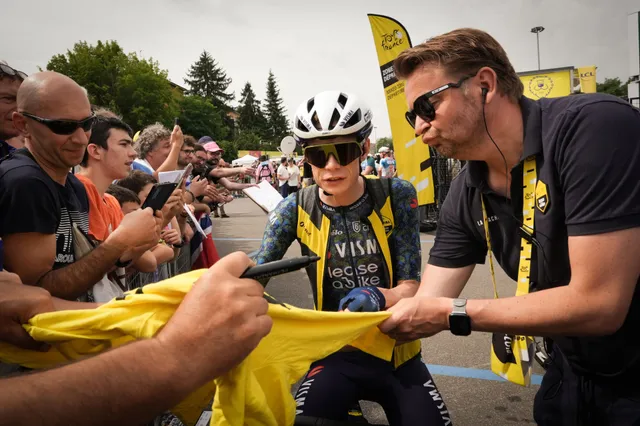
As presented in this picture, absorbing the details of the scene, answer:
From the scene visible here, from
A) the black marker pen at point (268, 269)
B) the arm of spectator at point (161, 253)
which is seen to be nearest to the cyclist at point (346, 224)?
the black marker pen at point (268, 269)

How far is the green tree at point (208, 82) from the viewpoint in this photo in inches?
4043

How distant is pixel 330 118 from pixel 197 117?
290 ft

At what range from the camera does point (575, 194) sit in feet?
5.08

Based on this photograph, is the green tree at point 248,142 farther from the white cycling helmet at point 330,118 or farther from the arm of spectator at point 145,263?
the white cycling helmet at point 330,118

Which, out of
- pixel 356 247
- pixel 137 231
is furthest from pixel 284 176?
pixel 356 247

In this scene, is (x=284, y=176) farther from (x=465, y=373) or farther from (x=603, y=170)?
(x=603, y=170)

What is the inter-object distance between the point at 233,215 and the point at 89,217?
15.1 meters

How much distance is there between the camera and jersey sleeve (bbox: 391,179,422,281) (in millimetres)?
2318

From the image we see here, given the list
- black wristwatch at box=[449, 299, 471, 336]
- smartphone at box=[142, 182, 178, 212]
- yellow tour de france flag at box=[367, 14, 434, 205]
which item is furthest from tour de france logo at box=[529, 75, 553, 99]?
black wristwatch at box=[449, 299, 471, 336]

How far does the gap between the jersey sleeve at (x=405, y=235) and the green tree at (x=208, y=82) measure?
348ft

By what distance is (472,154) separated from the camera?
203 centimetres

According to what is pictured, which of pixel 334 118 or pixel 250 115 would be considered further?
pixel 250 115

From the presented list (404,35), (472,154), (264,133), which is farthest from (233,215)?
(264,133)

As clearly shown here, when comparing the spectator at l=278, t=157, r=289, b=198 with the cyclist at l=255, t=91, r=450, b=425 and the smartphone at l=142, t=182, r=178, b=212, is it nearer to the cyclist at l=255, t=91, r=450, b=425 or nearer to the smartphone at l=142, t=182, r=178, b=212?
the smartphone at l=142, t=182, r=178, b=212
